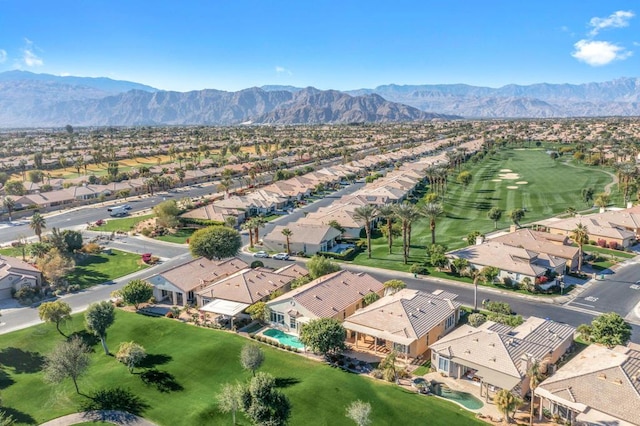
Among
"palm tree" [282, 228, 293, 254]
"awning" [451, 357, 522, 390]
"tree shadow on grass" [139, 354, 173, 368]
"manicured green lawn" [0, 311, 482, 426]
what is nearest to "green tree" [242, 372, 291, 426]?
"manicured green lawn" [0, 311, 482, 426]

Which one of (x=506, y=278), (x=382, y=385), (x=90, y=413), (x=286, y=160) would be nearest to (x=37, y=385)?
A: (x=90, y=413)

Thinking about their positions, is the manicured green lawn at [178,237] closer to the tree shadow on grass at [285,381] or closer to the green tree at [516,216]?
the tree shadow on grass at [285,381]

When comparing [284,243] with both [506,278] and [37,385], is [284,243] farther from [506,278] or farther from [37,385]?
[37,385]

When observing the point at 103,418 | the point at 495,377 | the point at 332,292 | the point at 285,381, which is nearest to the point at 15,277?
the point at 103,418

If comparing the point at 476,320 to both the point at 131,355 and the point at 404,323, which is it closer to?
the point at 404,323

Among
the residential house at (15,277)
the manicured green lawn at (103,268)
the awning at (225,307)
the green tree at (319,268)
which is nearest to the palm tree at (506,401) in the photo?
the awning at (225,307)
